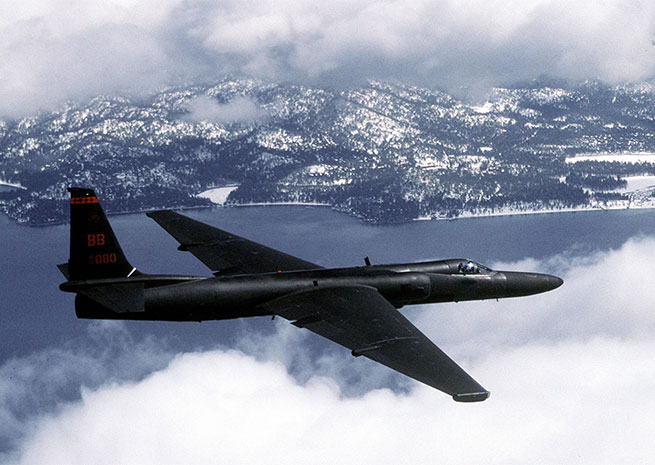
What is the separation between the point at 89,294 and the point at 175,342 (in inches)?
6404

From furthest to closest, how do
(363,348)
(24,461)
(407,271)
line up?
(24,461), (407,271), (363,348)

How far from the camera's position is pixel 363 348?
3575 centimetres

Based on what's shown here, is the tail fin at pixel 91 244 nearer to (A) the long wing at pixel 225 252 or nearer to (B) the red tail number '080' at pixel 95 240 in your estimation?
(B) the red tail number '080' at pixel 95 240

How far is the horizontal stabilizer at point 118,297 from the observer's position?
3775cm

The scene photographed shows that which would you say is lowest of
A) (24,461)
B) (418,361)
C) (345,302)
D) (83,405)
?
(24,461)

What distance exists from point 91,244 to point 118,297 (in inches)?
151

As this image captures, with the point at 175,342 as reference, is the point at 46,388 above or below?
below

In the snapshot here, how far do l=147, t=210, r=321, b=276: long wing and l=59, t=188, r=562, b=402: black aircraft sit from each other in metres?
0.19

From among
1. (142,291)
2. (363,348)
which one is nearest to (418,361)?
(363,348)

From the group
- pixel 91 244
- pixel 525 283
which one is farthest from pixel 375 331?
pixel 525 283

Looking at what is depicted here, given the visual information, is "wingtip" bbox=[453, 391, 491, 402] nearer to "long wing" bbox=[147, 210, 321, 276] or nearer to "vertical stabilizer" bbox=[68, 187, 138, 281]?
"long wing" bbox=[147, 210, 321, 276]

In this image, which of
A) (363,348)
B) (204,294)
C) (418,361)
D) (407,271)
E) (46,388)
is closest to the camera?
A: (418,361)

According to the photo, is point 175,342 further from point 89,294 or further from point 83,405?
point 89,294

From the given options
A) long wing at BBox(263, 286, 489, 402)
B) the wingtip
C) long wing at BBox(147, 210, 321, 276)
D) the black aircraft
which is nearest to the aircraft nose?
the black aircraft
